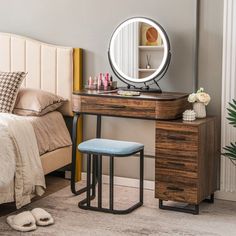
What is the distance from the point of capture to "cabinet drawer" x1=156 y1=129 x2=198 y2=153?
3.98 meters

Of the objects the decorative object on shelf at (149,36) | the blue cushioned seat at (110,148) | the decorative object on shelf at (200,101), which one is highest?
the decorative object on shelf at (149,36)

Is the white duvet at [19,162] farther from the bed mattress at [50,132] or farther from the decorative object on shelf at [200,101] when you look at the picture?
the decorative object on shelf at [200,101]

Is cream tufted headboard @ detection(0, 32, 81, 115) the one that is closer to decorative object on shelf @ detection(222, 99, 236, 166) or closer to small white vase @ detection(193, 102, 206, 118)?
small white vase @ detection(193, 102, 206, 118)

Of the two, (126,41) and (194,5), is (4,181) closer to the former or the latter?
(126,41)

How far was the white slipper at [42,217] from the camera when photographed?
151 inches

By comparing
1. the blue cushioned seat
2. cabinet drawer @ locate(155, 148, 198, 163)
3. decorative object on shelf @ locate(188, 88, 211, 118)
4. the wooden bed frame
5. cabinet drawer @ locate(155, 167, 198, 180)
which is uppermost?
the wooden bed frame

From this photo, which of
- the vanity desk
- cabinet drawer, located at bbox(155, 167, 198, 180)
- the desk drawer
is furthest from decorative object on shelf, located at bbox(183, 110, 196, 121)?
cabinet drawer, located at bbox(155, 167, 198, 180)

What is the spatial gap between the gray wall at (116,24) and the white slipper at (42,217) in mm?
1033

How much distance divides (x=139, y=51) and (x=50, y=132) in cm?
92

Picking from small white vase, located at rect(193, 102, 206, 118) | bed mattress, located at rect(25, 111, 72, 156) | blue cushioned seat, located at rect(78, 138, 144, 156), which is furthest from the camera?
bed mattress, located at rect(25, 111, 72, 156)

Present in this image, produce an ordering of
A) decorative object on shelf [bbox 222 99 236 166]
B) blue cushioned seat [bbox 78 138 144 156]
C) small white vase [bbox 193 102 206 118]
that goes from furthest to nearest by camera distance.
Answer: small white vase [bbox 193 102 206 118] → decorative object on shelf [bbox 222 99 236 166] → blue cushioned seat [bbox 78 138 144 156]

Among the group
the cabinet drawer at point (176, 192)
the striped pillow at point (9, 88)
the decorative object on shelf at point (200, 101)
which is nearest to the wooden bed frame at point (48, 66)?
the striped pillow at point (9, 88)

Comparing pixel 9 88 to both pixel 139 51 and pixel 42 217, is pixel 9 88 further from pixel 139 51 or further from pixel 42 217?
pixel 42 217

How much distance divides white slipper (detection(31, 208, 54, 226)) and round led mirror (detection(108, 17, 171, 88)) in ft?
Result: 4.00
